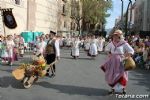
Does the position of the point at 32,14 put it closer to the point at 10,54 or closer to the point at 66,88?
the point at 10,54

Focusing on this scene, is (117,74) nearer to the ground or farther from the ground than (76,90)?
farther from the ground

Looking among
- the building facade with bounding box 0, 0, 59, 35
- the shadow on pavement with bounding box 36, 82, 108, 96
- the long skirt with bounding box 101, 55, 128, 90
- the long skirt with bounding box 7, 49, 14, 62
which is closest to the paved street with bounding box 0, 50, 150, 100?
the shadow on pavement with bounding box 36, 82, 108, 96

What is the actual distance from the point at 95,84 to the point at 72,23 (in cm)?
6979

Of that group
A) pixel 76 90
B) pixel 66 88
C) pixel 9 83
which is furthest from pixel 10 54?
pixel 76 90

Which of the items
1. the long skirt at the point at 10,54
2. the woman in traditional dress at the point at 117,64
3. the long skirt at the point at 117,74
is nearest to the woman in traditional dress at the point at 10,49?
the long skirt at the point at 10,54

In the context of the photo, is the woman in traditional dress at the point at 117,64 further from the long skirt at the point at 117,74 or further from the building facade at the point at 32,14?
the building facade at the point at 32,14

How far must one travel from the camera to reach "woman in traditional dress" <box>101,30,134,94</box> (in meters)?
12.3

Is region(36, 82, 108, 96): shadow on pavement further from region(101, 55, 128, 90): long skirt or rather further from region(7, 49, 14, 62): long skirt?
region(7, 49, 14, 62): long skirt

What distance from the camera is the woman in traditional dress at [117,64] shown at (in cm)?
1228

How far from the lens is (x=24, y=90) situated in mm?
12898

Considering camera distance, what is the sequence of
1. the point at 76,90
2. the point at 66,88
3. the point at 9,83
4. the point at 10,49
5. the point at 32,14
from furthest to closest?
the point at 32,14 → the point at 10,49 → the point at 9,83 → the point at 66,88 → the point at 76,90

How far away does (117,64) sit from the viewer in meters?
12.3

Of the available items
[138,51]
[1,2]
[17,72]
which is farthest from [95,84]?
[1,2]

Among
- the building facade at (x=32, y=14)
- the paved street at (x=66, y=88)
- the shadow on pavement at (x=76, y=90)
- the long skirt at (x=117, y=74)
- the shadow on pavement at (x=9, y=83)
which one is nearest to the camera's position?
the paved street at (x=66, y=88)
